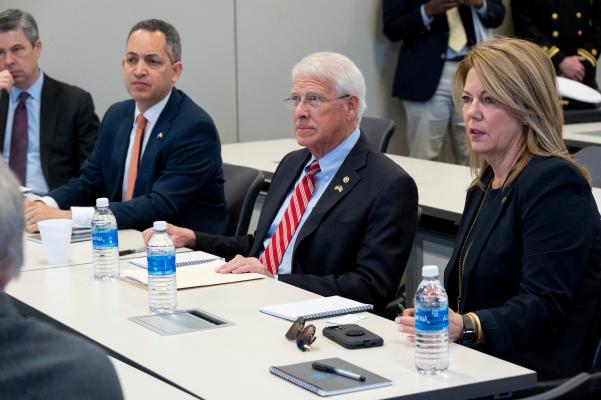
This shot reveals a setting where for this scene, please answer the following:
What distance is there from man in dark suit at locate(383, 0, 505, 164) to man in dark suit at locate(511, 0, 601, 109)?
31cm

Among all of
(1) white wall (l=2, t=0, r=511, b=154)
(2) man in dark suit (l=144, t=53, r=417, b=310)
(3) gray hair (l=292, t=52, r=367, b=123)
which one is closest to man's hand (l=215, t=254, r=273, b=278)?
(2) man in dark suit (l=144, t=53, r=417, b=310)

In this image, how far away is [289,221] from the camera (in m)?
3.65

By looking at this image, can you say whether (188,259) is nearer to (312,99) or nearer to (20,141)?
(312,99)

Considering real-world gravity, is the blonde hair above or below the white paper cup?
above

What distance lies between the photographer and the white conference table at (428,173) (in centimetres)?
425

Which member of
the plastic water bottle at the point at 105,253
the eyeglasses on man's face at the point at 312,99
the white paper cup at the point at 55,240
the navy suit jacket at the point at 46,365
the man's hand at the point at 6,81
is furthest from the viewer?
the man's hand at the point at 6,81

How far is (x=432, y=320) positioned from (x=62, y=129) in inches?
136

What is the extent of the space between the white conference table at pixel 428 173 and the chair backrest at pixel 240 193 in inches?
26.9

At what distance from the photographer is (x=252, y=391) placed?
222cm

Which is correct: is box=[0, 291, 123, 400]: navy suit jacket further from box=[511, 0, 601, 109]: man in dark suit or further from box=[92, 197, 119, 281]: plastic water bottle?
box=[511, 0, 601, 109]: man in dark suit

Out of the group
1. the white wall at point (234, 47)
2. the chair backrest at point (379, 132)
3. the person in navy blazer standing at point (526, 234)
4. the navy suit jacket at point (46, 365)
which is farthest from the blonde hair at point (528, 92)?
the white wall at point (234, 47)

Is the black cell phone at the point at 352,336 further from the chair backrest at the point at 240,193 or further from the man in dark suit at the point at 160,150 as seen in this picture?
the man in dark suit at the point at 160,150

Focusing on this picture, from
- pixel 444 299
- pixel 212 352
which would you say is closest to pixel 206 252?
pixel 212 352

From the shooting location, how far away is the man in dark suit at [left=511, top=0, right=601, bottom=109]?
7.52 m
